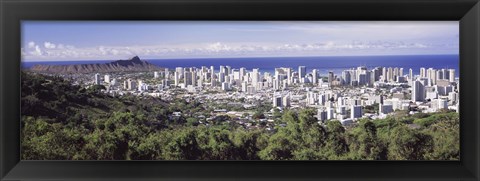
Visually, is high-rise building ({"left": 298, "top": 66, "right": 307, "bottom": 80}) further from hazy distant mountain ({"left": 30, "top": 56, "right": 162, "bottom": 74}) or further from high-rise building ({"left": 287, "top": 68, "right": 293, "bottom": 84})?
hazy distant mountain ({"left": 30, "top": 56, "right": 162, "bottom": 74})

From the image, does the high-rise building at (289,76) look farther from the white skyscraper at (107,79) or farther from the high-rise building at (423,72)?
the white skyscraper at (107,79)

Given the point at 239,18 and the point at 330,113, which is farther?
the point at 330,113

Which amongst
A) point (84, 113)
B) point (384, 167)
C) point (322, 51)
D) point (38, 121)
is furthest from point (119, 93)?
point (384, 167)

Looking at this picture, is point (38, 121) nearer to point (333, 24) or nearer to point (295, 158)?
point (295, 158)

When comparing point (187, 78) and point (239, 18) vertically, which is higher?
point (239, 18)

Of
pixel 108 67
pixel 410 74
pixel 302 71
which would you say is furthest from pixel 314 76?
pixel 108 67

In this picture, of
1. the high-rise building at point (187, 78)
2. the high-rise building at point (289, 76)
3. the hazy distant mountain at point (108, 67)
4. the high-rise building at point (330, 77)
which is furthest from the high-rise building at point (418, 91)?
the hazy distant mountain at point (108, 67)

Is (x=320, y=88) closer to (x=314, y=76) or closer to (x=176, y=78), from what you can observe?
(x=314, y=76)
